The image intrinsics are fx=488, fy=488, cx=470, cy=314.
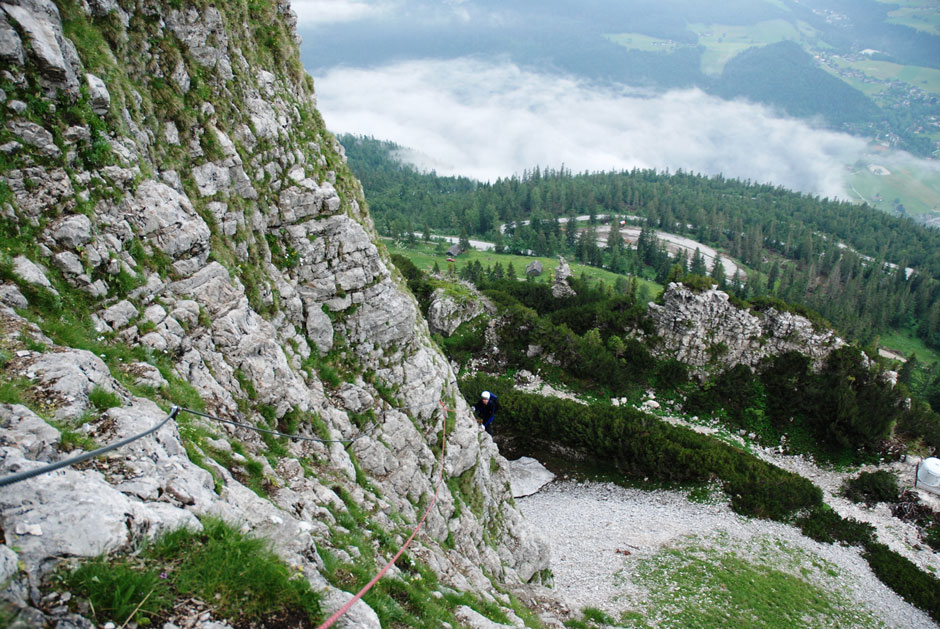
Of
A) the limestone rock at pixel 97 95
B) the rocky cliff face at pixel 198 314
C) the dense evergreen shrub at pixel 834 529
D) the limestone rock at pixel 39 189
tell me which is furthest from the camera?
the dense evergreen shrub at pixel 834 529

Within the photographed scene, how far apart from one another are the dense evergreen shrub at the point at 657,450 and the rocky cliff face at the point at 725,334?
13786mm

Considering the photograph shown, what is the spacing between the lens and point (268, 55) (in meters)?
22.0

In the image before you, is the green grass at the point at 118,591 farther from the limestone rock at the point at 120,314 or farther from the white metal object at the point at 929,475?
the white metal object at the point at 929,475

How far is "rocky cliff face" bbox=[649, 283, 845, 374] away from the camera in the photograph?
54781 millimetres

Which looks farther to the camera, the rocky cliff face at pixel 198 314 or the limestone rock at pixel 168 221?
the limestone rock at pixel 168 221

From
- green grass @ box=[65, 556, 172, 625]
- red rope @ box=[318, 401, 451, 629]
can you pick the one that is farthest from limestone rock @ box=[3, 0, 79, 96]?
red rope @ box=[318, 401, 451, 629]

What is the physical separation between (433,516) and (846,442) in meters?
45.6

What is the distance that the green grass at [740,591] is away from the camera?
88.0 ft

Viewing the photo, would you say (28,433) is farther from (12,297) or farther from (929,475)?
(929,475)

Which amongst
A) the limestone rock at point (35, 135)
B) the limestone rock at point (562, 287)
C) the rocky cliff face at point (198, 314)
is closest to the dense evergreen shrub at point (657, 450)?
the rocky cliff face at point (198, 314)

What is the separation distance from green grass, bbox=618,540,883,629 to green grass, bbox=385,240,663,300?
9939 cm

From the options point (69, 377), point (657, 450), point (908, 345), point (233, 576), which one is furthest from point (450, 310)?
point (908, 345)

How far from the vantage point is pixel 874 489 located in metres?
40.5

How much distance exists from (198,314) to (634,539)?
33816mm
